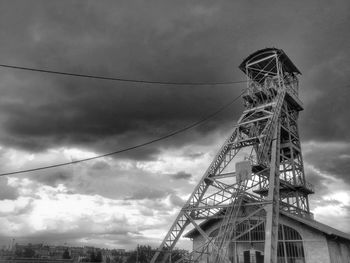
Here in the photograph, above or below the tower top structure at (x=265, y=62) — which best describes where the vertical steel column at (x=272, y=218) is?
below

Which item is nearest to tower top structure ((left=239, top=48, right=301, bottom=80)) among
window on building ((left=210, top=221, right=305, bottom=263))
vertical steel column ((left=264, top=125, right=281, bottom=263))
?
vertical steel column ((left=264, top=125, right=281, bottom=263))

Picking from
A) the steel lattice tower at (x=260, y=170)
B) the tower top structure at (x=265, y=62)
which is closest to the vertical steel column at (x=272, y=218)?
the steel lattice tower at (x=260, y=170)

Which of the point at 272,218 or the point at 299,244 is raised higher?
the point at 272,218

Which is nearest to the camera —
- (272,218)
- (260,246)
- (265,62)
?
(272,218)

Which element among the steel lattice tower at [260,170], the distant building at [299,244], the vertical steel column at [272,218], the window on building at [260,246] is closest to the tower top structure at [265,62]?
the steel lattice tower at [260,170]

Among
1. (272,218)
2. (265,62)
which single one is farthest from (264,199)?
(265,62)

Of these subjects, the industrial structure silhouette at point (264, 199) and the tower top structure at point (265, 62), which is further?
the tower top structure at point (265, 62)

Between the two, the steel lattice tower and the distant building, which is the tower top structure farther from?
the distant building

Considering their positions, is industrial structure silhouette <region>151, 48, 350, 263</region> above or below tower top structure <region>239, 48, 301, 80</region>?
below

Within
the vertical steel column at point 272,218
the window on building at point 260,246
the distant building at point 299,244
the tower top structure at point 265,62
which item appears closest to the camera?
the vertical steel column at point 272,218

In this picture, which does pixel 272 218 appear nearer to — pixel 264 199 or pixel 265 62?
pixel 264 199

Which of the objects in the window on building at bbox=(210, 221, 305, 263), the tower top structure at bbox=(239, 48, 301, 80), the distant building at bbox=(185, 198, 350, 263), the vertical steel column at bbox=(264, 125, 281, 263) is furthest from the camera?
the tower top structure at bbox=(239, 48, 301, 80)

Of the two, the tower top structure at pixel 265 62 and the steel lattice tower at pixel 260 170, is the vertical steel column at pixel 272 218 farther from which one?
the tower top structure at pixel 265 62

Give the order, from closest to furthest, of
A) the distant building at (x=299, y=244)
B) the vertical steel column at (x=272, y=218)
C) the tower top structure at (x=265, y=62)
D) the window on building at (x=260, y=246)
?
1. the vertical steel column at (x=272, y=218)
2. the distant building at (x=299, y=244)
3. the window on building at (x=260, y=246)
4. the tower top structure at (x=265, y=62)
